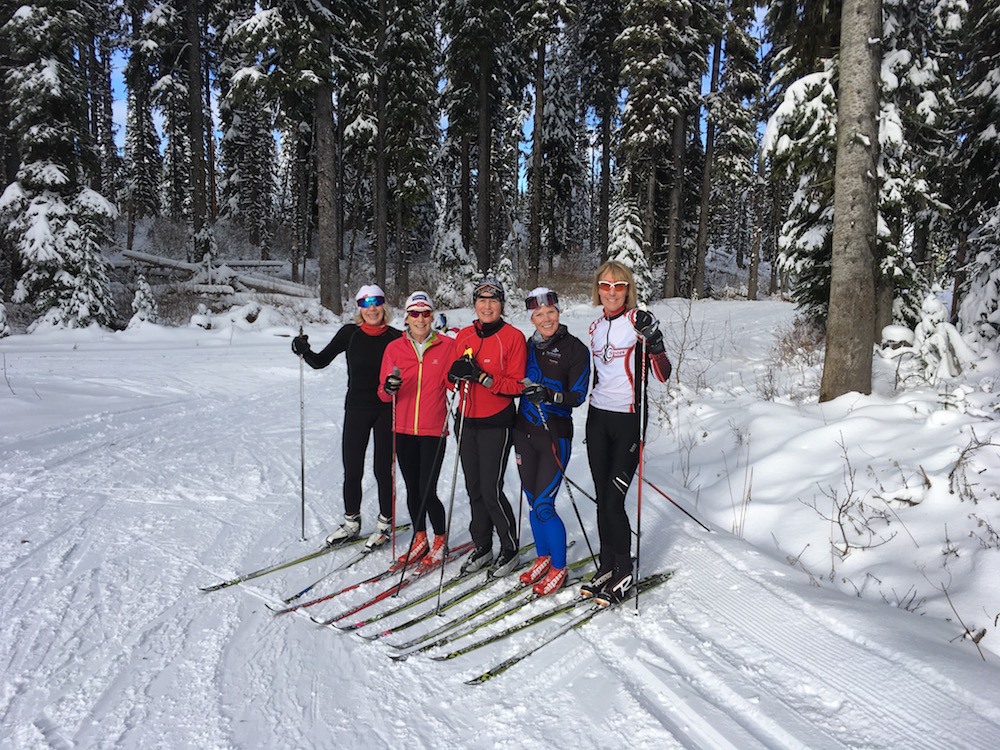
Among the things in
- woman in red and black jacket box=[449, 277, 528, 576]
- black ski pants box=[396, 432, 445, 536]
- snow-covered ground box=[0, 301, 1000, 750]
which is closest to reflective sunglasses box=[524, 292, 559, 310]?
woman in red and black jacket box=[449, 277, 528, 576]

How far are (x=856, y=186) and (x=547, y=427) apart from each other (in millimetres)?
4841

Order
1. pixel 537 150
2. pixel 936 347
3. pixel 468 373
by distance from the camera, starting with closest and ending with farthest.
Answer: pixel 468 373
pixel 936 347
pixel 537 150

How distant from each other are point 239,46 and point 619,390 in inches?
639

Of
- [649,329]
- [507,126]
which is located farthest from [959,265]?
[507,126]

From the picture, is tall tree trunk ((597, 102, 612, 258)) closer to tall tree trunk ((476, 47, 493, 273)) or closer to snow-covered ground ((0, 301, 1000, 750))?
tall tree trunk ((476, 47, 493, 273))

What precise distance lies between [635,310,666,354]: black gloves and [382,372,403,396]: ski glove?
179 centimetres

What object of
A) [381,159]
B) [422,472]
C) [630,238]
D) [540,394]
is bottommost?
[422,472]

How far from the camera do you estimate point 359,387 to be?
507cm

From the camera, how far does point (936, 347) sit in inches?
277

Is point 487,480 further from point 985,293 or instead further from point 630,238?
point 630,238

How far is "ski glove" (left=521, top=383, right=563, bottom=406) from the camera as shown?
392 centimetres

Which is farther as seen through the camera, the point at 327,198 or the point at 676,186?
the point at 676,186

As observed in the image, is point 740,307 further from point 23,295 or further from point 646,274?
point 23,295

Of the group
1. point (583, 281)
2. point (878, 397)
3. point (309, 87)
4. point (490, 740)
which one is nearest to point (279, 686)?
point (490, 740)
